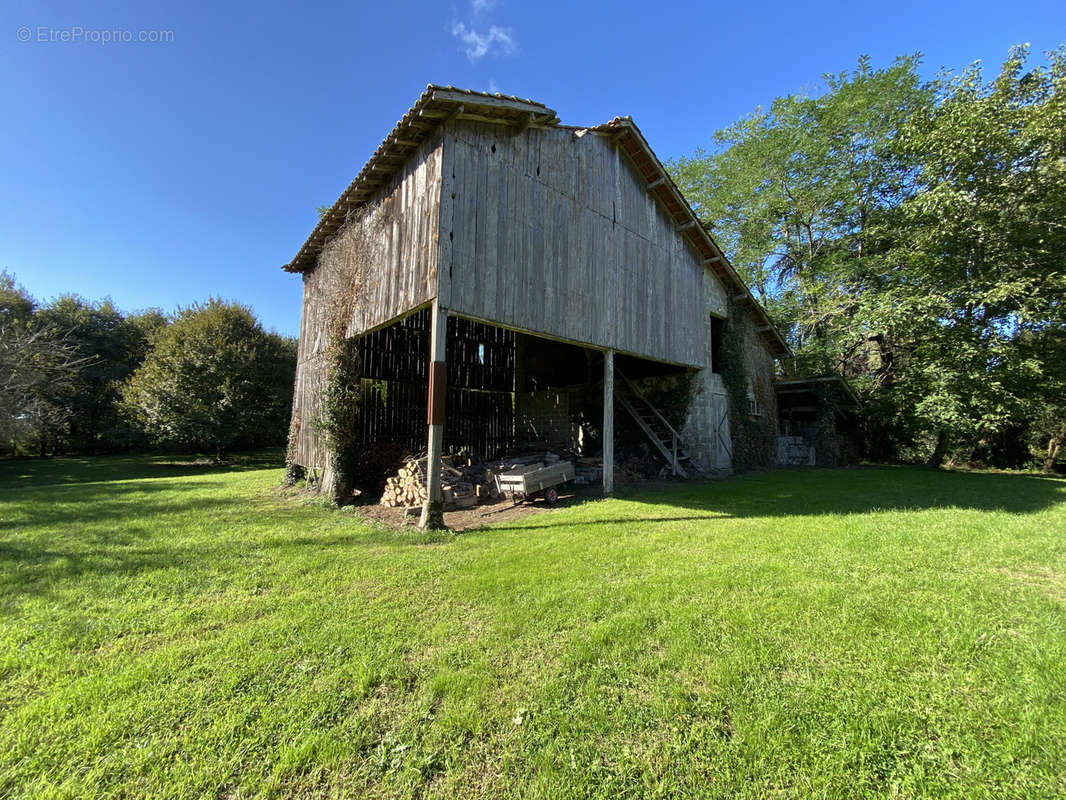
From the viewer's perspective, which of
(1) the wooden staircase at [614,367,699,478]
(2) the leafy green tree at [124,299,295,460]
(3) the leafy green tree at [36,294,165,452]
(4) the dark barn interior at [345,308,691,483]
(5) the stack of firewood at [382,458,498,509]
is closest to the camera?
(5) the stack of firewood at [382,458,498,509]

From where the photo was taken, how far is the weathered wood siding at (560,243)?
24.3ft

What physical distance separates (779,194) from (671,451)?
718 inches

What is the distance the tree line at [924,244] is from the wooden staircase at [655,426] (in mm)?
9334

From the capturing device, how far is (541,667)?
2.93m

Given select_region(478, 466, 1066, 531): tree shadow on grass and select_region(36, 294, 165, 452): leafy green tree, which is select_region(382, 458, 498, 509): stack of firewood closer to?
select_region(478, 466, 1066, 531): tree shadow on grass

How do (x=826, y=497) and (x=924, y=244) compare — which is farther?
(x=924, y=244)

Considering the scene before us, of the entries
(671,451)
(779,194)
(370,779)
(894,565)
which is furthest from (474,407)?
(779,194)

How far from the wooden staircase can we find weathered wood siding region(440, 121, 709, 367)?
2206 mm

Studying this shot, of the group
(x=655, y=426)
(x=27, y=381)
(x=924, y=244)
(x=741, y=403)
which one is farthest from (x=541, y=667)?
(x=27, y=381)

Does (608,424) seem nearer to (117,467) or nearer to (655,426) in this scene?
(655,426)

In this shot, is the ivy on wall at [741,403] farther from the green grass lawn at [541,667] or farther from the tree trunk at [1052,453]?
the tree trunk at [1052,453]

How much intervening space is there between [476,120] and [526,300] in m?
3.40

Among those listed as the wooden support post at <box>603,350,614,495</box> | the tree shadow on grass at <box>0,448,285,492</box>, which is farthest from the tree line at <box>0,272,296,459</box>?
the wooden support post at <box>603,350,614,495</box>

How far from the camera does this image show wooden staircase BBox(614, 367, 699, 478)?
12773 millimetres
